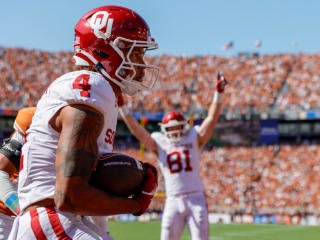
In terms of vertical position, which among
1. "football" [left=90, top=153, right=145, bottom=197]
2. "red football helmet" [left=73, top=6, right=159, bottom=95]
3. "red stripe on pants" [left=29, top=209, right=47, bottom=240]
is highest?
"red football helmet" [left=73, top=6, right=159, bottom=95]

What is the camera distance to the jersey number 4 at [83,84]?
236cm

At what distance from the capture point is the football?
2.43 m

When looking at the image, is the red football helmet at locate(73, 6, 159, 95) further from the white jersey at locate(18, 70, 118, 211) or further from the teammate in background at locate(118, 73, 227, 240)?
the teammate in background at locate(118, 73, 227, 240)

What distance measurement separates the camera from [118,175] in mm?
2453

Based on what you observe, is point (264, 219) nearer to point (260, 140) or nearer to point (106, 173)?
point (260, 140)

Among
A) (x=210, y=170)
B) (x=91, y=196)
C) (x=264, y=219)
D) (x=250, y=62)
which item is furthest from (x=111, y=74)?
(x=250, y=62)

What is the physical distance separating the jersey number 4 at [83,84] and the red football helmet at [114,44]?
334 mm

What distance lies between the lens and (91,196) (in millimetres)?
2318

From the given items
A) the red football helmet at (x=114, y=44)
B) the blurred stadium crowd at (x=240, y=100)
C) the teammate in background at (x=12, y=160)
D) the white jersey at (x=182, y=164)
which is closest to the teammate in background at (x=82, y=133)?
the red football helmet at (x=114, y=44)

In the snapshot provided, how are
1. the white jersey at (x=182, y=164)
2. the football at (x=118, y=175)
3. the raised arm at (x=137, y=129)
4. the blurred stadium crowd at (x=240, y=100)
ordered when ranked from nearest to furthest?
the football at (x=118, y=175)
the raised arm at (x=137, y=129)
the white jersey at (x=182, y=164)
the blurred stadium crowd at (x=240, y=100)

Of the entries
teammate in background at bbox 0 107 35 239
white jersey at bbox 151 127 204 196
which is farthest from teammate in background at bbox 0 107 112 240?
white jersey at bbox 151 127 204 196

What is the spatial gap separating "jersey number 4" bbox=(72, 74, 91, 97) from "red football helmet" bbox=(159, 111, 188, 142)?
5617 mm

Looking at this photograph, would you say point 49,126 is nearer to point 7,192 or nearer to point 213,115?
point 7,192

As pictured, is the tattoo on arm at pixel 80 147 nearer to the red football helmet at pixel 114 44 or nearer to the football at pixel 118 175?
the football at pixel 118 175
